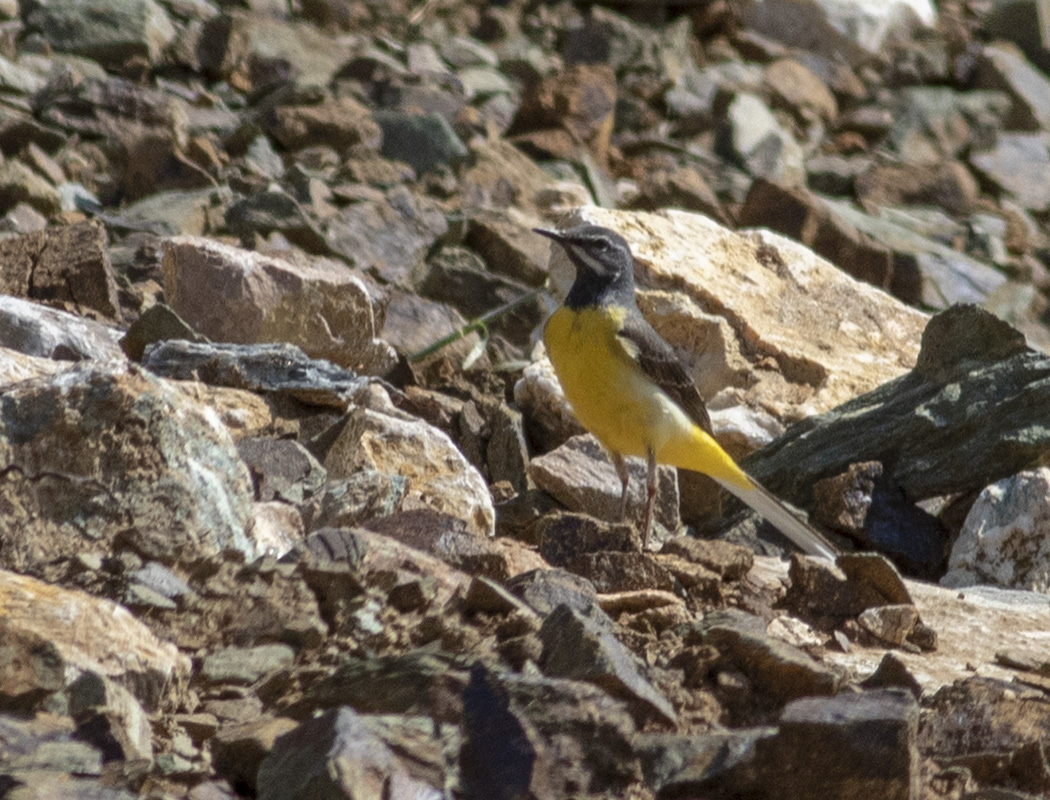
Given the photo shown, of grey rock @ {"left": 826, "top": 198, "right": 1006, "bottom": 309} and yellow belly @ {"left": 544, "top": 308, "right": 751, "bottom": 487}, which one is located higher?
yellow belly @ {"left": 544, "top": 308, "right": 751, "bottom": 487}

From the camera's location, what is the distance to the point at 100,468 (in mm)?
4184

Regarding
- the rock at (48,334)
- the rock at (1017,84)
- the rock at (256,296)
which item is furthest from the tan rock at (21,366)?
the rock at (1017,84)

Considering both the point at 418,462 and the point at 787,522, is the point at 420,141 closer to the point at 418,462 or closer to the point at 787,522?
the point at 787,522

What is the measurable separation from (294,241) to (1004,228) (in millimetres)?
8236

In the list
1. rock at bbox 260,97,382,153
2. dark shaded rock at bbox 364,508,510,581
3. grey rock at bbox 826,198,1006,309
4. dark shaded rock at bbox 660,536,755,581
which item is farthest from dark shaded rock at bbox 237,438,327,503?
grey rock at bbox 826,198,1006,309

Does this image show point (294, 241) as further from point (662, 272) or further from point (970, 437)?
point (970, 437)

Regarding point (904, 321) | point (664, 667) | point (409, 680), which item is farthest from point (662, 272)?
point (409, 680)

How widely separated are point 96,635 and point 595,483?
3.59 metres

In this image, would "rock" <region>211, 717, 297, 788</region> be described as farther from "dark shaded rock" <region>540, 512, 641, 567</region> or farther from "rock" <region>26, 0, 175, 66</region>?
"rock" <region>26, 0, 175, 66</region>

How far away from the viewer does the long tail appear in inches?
258

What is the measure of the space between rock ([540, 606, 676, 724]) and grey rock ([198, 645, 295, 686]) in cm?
69

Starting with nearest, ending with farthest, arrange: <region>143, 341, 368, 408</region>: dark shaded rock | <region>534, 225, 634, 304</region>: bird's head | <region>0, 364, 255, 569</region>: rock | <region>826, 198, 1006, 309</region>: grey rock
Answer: <region>0, 364, 255, 569</region>: rock < <region>143, 341, 368, 408</region>: dark shaded rock < <region>534, 225, 634, 304</region>: bird's head < <region>826, 198, 1006, 309</region>: grey rock

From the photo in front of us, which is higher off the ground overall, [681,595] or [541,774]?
[541,774]

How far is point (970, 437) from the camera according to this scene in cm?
714
